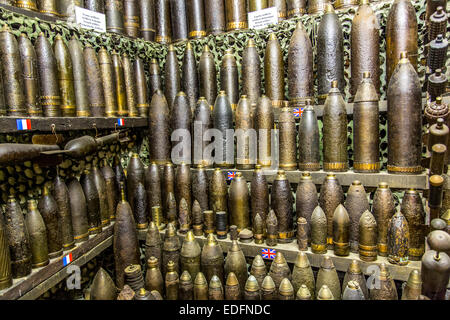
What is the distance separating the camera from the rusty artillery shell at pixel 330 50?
2.30 meters

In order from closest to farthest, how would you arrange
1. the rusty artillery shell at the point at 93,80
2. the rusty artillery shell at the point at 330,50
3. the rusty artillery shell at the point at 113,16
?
the rusty artillery shell at the point at 330,50
the rusty artillery shell at the point at 93,80
the rusty artillery shell at the point at 113,16

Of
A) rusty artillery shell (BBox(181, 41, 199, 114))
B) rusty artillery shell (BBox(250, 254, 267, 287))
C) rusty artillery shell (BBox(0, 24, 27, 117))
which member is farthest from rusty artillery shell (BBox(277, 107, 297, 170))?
rusty artillery shell (BBox(0, 24, 27, 117))

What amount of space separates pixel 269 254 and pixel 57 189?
1.51m

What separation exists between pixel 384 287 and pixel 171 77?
236 cm

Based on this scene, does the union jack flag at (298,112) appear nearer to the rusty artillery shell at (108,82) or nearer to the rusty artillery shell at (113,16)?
the rusty artillery shell at (108,82)

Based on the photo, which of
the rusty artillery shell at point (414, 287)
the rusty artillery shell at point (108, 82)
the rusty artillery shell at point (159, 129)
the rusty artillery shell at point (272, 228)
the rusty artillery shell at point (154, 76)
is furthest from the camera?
the rusty artillery shell at point (154, 76)

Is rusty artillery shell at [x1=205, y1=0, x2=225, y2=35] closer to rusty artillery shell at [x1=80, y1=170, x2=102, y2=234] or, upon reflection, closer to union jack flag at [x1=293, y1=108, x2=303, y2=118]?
union jack flag at [x1=293, y1=108, x2=303, y2=118]

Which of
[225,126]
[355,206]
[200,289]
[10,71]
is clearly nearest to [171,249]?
[200,289]

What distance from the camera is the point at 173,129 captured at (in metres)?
2.77

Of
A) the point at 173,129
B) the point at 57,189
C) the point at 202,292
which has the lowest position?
the point at 202,292

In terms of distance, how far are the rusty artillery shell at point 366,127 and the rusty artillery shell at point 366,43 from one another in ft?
0.58

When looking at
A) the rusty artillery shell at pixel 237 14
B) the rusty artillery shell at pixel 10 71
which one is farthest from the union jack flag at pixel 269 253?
the rusty artillery shell at pixel 237 14
